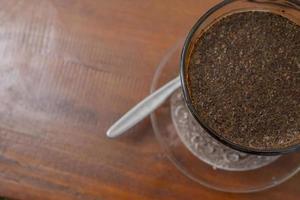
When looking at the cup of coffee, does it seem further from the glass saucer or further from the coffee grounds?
the glass saucer

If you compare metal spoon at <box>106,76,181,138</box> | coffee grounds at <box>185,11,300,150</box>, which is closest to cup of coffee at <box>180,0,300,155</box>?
coffee grounds at <box>185,11,300,150</box>

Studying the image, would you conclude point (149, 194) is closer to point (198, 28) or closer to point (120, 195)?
point (120, 195)

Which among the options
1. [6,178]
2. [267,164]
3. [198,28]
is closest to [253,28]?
[198,28]

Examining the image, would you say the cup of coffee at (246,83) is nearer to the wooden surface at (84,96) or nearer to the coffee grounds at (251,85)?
the coffee grounds at (251,85)

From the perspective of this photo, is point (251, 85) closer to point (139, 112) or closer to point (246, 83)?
point (246, 83)

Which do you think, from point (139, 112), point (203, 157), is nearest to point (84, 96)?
point (139, 112)
